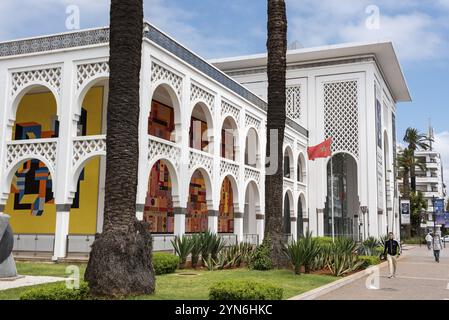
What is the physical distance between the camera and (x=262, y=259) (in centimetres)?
1513

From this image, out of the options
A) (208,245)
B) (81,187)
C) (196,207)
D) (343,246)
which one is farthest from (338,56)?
(208,245)

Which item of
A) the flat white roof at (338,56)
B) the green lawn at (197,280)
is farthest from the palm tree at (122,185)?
the flat white roof at (338,56)

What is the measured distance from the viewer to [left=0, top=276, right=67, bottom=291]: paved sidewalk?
11062 millimetres

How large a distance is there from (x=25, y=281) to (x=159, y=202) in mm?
11891

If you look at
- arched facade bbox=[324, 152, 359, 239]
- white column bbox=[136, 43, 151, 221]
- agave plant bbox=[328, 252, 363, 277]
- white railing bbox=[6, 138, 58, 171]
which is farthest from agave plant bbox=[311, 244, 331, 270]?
arched facade bbox=[324, 152, 359, 239]

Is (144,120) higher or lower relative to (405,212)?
higher

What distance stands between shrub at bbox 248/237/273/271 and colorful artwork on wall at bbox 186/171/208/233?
11085mm

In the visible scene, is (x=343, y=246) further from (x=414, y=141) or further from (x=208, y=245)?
(x=414, y=141)

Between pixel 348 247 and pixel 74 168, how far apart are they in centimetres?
1013

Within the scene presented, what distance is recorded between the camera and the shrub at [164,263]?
46.1ft

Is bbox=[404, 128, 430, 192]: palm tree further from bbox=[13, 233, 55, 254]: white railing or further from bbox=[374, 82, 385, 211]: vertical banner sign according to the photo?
bbox=[13, 233, 55, 254]: white railing
